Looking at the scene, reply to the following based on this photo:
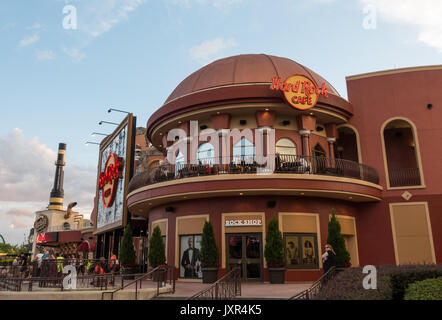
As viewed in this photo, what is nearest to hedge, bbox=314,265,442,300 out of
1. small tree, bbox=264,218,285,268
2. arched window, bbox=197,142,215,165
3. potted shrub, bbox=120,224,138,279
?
small tree, bbox=264,218,285,268

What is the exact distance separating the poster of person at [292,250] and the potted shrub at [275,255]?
142 centimetres

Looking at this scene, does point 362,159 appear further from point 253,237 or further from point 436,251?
point 253,237

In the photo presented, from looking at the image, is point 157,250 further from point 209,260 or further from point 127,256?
point 209,260

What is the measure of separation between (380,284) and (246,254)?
10061 mm

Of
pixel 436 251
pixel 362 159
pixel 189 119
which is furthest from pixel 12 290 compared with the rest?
pixel 436 251

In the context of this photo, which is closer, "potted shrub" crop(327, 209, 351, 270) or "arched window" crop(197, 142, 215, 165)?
"potted shrub" crop(327, 209, 351, 270)

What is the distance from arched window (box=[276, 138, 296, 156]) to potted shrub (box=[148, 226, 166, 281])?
26.5 feet

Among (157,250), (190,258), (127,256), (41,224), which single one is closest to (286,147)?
(190,258)

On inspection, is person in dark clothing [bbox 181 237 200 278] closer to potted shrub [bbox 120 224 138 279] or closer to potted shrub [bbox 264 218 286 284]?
potted shrub [bbox 120 224 138 279]

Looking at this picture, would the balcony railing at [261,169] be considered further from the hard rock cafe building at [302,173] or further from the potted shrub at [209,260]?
the potted shrub at [209,260]

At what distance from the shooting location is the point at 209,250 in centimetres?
1800

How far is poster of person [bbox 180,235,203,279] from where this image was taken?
19.9 m

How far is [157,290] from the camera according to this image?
44.6ft

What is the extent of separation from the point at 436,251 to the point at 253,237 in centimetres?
1004
